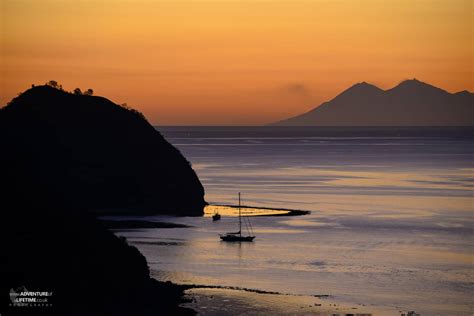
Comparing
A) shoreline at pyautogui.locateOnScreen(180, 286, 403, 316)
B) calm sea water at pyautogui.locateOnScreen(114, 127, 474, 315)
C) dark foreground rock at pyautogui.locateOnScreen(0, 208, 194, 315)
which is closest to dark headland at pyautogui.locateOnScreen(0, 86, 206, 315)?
dark foreground rock at pyautogui.locateOnScreen(0, 208, 194, 315)

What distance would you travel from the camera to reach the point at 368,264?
73.4m

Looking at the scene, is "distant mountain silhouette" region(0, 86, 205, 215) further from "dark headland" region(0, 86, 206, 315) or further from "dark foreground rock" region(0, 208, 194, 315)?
"dark foreground rock" region(0, 208, 194, 315)

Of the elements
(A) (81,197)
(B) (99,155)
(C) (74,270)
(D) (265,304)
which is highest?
(B) (99,155)

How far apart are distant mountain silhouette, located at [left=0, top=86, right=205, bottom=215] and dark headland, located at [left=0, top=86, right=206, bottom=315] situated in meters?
0.13

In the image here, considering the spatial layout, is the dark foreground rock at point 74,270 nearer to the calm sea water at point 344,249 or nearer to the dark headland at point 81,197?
the dark headland at point 81,197

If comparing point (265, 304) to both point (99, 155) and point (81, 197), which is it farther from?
point (99, 155)

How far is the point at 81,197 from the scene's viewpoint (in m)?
110

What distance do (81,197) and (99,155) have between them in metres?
8.10

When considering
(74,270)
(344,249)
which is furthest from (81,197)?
(74,270)

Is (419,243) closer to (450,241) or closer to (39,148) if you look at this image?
(450,241)

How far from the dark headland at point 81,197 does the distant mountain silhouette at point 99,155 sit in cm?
13

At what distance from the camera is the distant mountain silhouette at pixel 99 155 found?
109938 mm

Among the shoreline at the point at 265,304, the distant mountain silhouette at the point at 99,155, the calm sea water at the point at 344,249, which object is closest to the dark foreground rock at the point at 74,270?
the shoreline at the point at 265,304

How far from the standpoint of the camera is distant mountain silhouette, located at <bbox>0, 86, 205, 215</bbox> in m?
110
